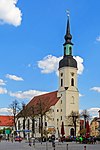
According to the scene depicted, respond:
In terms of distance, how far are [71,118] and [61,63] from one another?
63.0 ft

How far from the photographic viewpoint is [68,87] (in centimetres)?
10800

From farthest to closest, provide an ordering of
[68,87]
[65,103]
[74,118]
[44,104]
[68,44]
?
[68,44] → [68,87] → [65,103] → [44,104] → [74,118]

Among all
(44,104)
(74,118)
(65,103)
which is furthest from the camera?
(65,103)

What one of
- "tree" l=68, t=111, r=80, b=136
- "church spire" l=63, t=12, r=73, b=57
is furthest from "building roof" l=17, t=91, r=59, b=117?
"church spire" l=63, t=12, r=73, b=57

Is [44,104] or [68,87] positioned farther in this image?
[68,87]

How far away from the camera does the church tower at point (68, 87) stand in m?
105

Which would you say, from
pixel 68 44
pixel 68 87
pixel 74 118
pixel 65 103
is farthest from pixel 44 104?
pixel 68 44

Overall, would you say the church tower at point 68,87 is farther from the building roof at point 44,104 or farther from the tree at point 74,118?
the building roof at point 44,104

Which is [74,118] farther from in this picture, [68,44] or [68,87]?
[68,44]

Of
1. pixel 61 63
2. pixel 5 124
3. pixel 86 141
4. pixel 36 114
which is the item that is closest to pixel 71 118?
pixel 36 114

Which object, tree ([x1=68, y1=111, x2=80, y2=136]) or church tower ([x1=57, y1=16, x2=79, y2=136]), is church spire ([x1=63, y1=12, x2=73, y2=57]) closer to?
church tower ([x1=57, y1=16, x2=79, y2=136])

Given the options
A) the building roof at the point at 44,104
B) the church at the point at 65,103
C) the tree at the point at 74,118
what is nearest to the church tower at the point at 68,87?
the church at the point at 65,103

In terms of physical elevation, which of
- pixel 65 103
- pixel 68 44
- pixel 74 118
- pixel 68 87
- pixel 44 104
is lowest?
pixel 74 118

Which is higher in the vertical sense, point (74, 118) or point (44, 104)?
point (44, 104)
